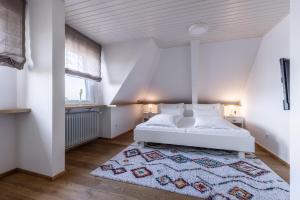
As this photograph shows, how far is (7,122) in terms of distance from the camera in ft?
6.18

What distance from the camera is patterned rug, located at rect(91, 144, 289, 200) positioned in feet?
5.33

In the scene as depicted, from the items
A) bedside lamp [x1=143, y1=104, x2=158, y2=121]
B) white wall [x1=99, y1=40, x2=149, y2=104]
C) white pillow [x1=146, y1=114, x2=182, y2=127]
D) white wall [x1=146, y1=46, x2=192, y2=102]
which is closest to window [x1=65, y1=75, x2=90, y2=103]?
white wall [x1=99, y1=40, x2=149, y2=104]

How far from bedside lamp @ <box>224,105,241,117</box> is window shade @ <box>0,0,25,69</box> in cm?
472

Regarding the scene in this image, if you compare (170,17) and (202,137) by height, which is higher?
(170,17)

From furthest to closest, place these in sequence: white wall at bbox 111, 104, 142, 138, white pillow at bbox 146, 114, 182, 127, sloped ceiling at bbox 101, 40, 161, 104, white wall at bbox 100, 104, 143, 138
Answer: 1. white wall at bbox 111, 104, 142, 138
2. white wall at bbox 100, 104, 143, 138
3. sloped ceiling at bbox 101, 40, 161, 104
4. white pillow at bbox 146, 114, 182, 127

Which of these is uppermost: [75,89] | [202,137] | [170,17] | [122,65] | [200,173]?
[170,17]

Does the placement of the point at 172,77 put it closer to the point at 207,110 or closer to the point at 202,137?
the point at 207,110

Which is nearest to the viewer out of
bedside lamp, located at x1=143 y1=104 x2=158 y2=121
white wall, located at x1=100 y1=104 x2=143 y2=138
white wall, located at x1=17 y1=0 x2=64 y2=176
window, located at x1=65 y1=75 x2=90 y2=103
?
white wall, located at x1=17 y1=0 x2=64 y2=176

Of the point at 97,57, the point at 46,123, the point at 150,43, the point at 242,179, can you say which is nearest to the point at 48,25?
the point at 46,123

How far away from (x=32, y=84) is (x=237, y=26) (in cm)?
329

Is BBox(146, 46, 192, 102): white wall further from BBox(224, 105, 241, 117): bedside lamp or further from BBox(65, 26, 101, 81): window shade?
BBox(65, 26, 101, 81): window shade

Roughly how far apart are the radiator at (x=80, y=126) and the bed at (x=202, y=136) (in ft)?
3.56

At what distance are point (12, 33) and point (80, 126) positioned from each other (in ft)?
5.90

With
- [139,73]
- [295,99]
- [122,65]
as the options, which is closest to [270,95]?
[295,99]
